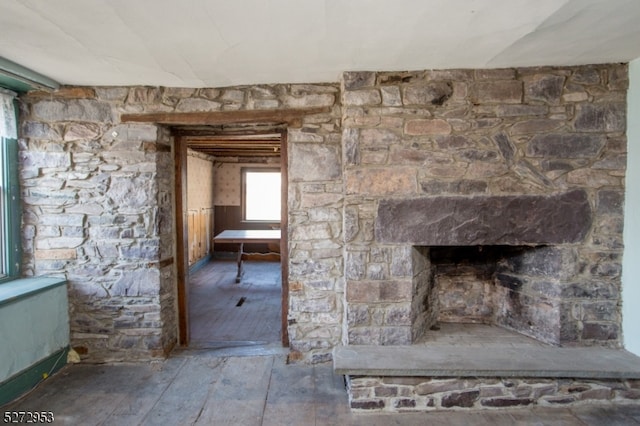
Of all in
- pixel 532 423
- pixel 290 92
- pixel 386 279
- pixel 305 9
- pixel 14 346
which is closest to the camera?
pixel 305 9

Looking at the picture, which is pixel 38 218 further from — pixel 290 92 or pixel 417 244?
pixel 417 244

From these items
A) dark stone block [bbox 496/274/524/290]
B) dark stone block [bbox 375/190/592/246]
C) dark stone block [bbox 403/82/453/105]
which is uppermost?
dark stone block [bbox 403/82/453/105]

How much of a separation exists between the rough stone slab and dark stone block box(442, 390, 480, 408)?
5.6 inches

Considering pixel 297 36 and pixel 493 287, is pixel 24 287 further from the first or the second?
pixel 493 287

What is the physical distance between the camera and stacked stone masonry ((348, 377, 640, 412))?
2201 mm

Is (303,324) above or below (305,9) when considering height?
below

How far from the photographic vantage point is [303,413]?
7.16ft

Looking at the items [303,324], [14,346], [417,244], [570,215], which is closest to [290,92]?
[417,244]

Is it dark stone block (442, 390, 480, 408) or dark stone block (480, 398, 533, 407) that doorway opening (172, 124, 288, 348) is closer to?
dark stone block (442, 390, 480, 408)

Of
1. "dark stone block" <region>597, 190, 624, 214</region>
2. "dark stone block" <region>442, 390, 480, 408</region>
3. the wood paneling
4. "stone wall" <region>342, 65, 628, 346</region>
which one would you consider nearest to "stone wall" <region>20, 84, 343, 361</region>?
"stone wall" <region>342, 65, 628, 346</region>

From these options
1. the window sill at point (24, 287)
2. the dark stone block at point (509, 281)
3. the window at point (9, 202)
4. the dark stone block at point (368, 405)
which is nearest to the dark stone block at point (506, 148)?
the dark stone block at point (509, 281)

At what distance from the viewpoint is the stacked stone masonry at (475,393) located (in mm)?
2201

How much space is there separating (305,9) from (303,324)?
2.12 metres

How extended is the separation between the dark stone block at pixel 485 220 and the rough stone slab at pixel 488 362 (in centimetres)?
73
